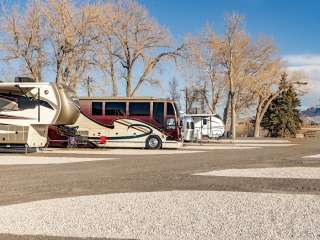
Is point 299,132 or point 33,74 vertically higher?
point 33,74

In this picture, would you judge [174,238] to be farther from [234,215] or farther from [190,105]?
[190,105]

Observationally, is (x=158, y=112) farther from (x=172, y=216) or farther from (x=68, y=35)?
(x=172, y=216)

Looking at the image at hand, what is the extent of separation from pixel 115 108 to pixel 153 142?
2955mm

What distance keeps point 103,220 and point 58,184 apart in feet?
14.8

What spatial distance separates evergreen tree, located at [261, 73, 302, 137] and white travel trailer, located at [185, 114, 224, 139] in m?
19.0

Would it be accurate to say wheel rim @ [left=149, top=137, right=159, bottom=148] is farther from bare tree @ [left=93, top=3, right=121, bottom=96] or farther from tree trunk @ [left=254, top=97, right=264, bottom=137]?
tree trunk @ [left=254, top=97, right=264, bottom=137]

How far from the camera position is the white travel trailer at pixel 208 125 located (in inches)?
1735

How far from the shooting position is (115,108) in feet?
93.9

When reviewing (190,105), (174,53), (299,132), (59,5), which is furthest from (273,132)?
(59,5)

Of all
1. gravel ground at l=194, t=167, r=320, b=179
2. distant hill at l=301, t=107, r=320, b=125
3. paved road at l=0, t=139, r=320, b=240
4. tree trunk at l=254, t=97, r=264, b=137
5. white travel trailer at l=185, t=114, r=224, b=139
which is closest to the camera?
paved road at l=0, t=139, r=320, b=240

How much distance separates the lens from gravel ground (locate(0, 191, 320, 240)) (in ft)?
21.0

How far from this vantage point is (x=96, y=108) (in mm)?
28656

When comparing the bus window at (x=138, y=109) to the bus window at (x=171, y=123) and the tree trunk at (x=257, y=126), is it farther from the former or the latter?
the tree trunk at (x=257, y=126)

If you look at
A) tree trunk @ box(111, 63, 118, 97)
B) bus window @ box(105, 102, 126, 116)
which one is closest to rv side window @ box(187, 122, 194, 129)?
tree trunk @ box(111, 63, 118, 97)
